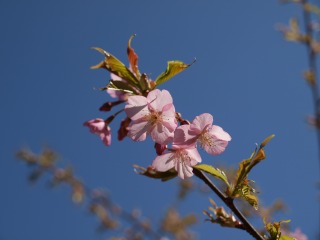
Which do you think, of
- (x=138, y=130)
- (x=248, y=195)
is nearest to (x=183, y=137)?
(x=138, y=130)

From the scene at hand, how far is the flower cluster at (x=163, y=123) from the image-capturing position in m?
1.28

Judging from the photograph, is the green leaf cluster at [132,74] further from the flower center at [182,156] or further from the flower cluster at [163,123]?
the flower center at [182,156]

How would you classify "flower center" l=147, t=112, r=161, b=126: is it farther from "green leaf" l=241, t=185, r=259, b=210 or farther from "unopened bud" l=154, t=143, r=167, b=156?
"green leaf" l=241, t=185, r=259, b=210

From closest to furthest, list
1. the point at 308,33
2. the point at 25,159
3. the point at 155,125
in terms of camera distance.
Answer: the point at 155,125
the point at 308,33
the point at 25,159

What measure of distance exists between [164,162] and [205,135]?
0.19m

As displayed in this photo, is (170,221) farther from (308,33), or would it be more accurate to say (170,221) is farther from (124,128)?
(124,128)

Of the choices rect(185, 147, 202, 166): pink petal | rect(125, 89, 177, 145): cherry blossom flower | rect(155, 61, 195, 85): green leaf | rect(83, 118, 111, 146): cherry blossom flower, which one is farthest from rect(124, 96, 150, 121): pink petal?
rect(83, 118, 111, 146): cherry blossom flower

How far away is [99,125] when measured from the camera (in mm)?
1613

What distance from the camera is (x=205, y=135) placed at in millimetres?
1352

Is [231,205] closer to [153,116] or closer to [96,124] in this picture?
[153,116]

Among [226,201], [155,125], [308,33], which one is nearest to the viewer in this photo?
[226,201]

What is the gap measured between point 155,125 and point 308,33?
3.25 m

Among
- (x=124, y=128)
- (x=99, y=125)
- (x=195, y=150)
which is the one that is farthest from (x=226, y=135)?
(x=99, y=125)

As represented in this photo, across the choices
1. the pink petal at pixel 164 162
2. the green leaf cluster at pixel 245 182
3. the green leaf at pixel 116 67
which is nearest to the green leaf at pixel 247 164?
the green leaf cluster at pixel 245 182
